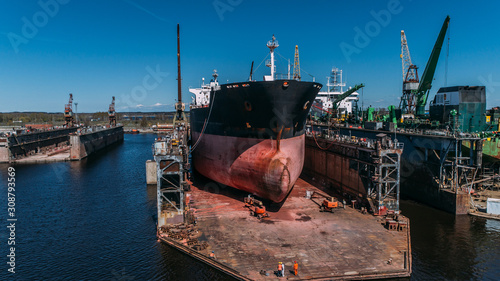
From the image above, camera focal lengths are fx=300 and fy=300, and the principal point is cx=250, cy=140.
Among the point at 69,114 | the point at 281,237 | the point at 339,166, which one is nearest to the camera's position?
the point at 281,237

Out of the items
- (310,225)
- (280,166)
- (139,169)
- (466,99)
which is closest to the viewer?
(310,225)

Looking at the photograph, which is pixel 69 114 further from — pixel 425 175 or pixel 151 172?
pixel 425 175

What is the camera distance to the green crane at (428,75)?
39.0 metres

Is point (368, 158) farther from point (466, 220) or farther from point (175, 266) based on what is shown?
point (175, 266)

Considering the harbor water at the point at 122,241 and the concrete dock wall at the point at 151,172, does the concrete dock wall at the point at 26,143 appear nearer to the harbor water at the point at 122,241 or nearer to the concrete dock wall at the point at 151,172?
the harbor water at the point at 122,241

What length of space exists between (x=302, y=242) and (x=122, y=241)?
445 inches

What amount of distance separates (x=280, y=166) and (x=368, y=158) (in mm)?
7282

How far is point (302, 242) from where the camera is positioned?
16500 millimetres

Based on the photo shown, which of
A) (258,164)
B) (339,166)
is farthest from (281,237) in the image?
(339,166)

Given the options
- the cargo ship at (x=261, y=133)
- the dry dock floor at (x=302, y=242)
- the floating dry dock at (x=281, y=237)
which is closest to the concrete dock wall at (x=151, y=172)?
the cargo ship at (x=261, y=133)

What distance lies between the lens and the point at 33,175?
3869 cm

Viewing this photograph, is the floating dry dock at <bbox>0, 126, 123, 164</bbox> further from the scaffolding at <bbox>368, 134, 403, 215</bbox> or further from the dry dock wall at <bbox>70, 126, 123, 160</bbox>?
the scaffolding at <bbox>368, 134, 403, 215</bbox>

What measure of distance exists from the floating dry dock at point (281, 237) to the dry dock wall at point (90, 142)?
1433 inches

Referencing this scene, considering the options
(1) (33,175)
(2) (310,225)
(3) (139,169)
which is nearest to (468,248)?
(2) (310,225)
